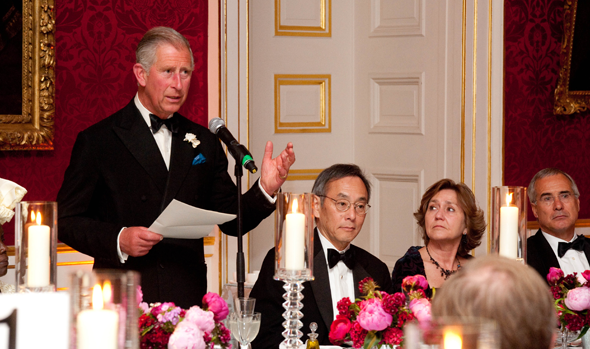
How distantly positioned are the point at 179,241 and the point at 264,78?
234 centimetres

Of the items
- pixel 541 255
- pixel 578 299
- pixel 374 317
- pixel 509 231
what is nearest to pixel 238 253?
pixel 374 317

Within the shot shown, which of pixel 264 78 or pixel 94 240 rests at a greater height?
pixel 264 78

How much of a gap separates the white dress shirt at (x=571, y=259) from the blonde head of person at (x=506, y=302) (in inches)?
115

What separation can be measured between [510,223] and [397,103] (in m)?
3.01

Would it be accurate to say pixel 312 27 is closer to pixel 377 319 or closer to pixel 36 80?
pixel 36 80

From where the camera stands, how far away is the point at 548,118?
5.07m

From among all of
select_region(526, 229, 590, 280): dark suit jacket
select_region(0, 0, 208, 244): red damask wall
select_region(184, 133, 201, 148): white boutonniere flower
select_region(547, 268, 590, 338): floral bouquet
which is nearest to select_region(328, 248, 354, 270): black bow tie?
select_region(184, 133, 201, 148): white boutonniere flower

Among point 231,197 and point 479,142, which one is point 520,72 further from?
point 231,197

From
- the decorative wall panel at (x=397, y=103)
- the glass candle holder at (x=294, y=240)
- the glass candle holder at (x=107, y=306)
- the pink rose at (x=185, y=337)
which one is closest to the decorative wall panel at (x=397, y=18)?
the decorative wall panel at (x=397, y=103)

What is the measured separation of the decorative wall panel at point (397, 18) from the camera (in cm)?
505

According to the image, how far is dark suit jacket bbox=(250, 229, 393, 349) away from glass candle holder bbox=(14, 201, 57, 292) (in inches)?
36.2

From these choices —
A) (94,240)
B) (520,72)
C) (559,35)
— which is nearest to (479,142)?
(520,72)

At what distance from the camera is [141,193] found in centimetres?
291

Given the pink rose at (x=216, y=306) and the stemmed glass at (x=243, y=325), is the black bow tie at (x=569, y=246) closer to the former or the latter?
the stemmed glass at (x=243, y=325)
